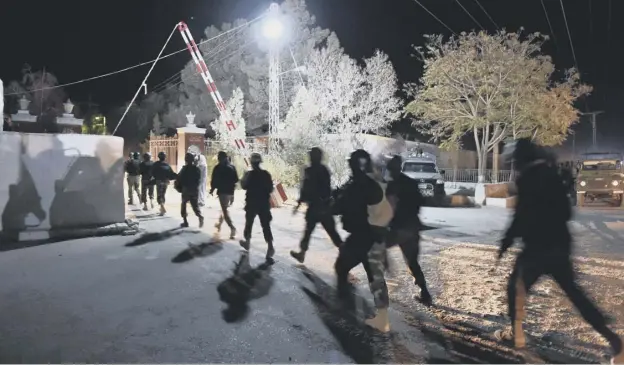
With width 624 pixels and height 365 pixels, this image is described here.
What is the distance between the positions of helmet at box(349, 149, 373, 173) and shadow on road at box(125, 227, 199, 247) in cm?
502

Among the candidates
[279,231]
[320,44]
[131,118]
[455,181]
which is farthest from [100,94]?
[279,231]

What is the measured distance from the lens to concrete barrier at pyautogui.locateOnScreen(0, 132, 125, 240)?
8461 mm

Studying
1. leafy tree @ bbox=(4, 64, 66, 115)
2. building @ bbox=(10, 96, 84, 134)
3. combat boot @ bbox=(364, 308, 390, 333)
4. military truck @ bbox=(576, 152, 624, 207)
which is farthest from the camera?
leafy tree @ bbox=(4, 64, 66, 115)

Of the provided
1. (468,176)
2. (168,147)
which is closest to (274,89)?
(168,147)

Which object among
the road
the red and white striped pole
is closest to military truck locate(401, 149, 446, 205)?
the red and white striped pole

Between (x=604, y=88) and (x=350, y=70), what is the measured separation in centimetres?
2496

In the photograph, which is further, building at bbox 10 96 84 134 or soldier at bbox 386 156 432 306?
building at bbox 10 96 84 134

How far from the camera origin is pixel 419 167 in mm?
19906

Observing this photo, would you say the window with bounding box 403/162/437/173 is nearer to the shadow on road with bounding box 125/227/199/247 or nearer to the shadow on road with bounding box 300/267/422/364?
the shadow on road with bounding box 125/227/199/247

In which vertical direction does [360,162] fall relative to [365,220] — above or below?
above

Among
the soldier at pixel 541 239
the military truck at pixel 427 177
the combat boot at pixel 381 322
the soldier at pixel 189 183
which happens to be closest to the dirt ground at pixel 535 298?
the soldier at pixel 541 239

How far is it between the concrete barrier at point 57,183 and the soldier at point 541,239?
7391mm

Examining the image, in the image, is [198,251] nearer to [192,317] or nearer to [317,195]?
[317,195]

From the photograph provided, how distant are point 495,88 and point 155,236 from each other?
1784cm
